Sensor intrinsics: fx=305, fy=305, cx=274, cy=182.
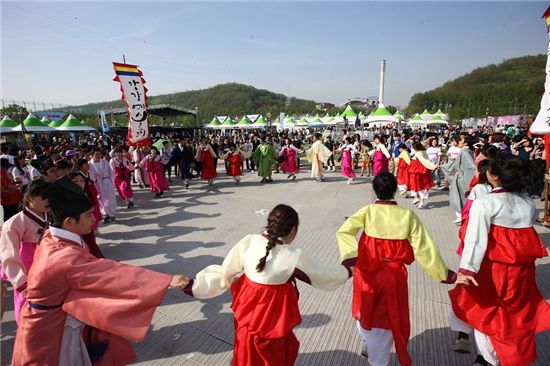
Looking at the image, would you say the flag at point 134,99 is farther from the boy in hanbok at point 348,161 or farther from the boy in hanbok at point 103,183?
the boy in hanbok at point 348,161

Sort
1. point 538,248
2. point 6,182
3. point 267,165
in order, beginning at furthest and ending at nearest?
point 267,165 → point 6,182 → point 538,248

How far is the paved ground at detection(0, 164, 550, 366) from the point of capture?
2.81 meters

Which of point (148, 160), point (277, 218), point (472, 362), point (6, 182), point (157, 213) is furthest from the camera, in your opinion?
point (148, 160)

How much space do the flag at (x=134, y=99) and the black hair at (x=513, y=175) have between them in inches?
343

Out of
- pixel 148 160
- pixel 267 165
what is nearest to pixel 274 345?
pixel 148 160

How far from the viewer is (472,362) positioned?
8.57 ft

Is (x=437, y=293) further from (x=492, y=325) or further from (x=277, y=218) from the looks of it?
(x=277, y=218)

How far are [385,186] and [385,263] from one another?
1.95 ft

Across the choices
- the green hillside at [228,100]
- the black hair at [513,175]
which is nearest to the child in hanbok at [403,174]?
the black hair at [513,175]

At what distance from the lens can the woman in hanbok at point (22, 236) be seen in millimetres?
2443

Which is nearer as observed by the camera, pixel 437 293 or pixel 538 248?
pixel 538 248

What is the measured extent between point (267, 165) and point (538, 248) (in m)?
9.33

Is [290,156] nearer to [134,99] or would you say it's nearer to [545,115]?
[134,99]

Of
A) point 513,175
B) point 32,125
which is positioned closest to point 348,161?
point 513,175
